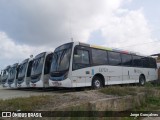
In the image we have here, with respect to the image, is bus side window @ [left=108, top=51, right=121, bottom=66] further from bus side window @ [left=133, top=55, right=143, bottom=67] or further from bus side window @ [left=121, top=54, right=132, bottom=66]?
bus side window @ [left=133, top=55, right=143, bottom=67]

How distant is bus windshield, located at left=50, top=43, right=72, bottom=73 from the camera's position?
42.0 ft

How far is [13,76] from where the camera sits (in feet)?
74.5

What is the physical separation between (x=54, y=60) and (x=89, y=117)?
22.3 ft

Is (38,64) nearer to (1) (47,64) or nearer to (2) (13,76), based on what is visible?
(1) (47,64)

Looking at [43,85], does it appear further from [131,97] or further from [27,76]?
[131,97]

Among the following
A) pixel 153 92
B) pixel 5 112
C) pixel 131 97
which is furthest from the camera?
pixel 153 92

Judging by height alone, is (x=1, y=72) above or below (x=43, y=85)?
above

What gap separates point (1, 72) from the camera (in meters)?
27.3

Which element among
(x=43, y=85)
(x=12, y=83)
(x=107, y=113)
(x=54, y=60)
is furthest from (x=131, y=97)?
(x=12, y=83)

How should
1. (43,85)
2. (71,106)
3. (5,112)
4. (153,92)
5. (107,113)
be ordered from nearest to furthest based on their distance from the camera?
(5,112) < (71,106) < (107,113) < (153,92) < (43,85)

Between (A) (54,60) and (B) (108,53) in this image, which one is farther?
(B) (108,53)

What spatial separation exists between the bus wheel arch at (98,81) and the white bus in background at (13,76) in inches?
401

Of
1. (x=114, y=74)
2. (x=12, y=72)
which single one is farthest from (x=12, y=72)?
(x=114, y=74)

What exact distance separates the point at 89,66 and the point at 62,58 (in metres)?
1.58
